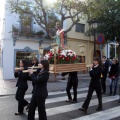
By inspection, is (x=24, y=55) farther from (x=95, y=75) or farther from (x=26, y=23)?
(x=95, y=75)

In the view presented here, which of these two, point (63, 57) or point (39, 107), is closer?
point (39, 107)

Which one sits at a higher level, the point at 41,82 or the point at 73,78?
the point at 41,82

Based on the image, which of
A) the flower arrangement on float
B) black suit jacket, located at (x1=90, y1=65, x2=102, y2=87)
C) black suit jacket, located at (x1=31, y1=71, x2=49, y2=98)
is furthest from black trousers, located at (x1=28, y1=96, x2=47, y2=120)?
black suit jacket, located at (x1=90, y1=65, x2=102, y2=87)

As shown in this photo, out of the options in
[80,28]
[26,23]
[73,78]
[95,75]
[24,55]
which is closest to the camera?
[95,75]

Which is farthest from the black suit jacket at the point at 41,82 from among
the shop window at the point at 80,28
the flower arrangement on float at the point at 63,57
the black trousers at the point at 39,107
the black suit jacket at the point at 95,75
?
the shop window at the point at 80,28

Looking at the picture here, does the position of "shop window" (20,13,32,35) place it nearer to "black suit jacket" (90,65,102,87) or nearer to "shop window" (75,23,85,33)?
"shop window" (75,23,85,33)

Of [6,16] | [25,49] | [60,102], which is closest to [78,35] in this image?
[25,49]

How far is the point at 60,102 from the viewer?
330 inches

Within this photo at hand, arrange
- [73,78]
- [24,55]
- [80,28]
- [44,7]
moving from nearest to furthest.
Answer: [73,78] → [44,7] → [24,55] → [80,28]

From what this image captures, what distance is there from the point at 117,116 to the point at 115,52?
24.2 m

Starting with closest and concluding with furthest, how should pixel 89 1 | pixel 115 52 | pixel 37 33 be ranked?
1. pixel 89 1
2. pixel 37 33
3. pixel 115 52

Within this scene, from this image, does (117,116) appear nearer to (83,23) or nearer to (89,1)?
(89,1)

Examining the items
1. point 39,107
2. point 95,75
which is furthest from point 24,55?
point 39,107

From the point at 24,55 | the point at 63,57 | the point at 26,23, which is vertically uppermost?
the point at 26,23
